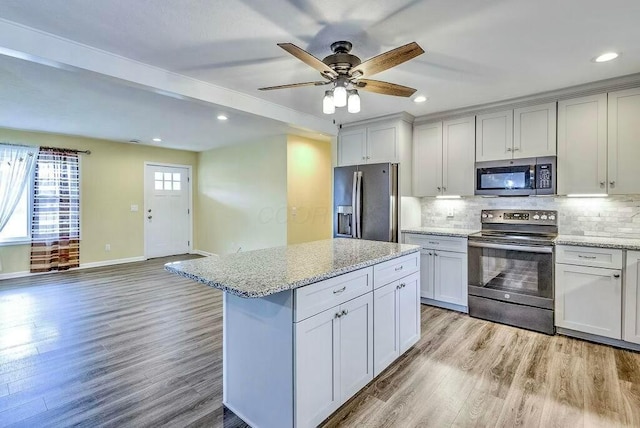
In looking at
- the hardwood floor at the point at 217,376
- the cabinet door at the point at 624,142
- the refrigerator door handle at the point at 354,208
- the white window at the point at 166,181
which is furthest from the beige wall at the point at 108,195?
the cabinet door at the point at 624,142

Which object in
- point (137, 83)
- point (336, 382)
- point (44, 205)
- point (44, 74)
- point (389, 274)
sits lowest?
point (336, 382)

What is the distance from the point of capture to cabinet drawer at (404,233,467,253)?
3.50 meters

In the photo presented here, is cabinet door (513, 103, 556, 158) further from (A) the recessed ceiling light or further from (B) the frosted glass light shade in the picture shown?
(B) the frosted glass light shade

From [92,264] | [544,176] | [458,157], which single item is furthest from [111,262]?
[544,176]

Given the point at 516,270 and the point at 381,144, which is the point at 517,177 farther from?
the point at 381,144

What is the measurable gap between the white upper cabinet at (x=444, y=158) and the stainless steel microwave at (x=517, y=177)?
15 cm

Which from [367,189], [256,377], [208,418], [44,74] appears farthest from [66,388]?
[367,189]

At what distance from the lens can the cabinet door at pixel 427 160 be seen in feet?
13.1

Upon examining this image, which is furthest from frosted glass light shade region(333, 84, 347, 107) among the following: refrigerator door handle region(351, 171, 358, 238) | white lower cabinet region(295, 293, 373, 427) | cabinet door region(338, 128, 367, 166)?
cabinet door region(338, 128, 367, 166)

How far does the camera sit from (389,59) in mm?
1891

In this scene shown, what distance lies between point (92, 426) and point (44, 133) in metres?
5.52

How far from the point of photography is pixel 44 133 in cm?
534

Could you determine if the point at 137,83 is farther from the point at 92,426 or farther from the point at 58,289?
the point at 58,289

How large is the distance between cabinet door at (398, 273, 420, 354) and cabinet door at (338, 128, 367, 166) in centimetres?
210
